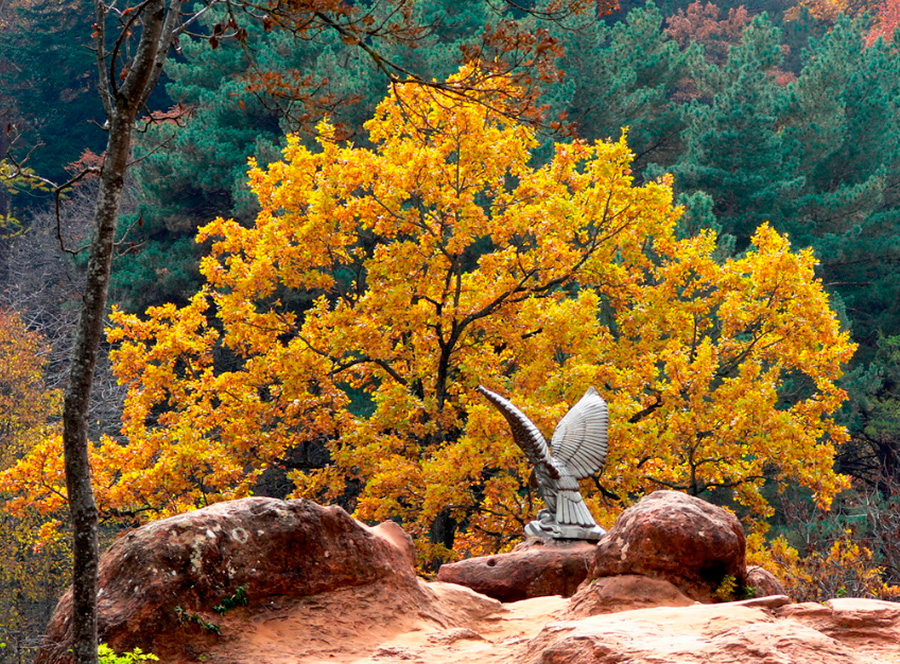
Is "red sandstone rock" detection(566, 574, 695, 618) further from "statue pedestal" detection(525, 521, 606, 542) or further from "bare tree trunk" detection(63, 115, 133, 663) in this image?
"bare tree trunk" detection(63, 115, 133, 663)

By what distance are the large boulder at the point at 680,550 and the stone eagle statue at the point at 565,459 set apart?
292 centimetres

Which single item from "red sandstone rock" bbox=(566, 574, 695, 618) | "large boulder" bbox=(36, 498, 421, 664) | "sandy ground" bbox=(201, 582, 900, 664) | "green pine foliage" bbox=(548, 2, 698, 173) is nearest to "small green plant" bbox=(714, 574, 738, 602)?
"red sandstone rock" bbox=(566, 574, 695, 618)

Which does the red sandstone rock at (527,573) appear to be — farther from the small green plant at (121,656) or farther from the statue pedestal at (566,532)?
the small green plant at (121,656)

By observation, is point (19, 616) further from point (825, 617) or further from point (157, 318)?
point (825, 617)

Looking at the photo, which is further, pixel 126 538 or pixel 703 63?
pixel 703 63

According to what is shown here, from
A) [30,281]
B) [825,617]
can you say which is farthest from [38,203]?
[825,617]

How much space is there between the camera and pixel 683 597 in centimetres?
629

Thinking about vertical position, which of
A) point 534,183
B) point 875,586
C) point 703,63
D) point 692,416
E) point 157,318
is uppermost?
point 703,63

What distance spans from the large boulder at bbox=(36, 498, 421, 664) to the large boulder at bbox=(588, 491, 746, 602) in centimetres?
165

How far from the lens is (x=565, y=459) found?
393 inches

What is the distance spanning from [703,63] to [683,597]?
85.8 feet

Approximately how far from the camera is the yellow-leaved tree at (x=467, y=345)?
13.0 metres

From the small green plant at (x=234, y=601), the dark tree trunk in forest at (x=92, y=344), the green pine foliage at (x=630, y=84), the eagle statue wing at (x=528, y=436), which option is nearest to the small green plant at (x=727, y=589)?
the small green plant at (x=234, y=601)

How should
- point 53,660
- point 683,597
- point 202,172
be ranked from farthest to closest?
point 202,172, point 683,597, point 53,660
